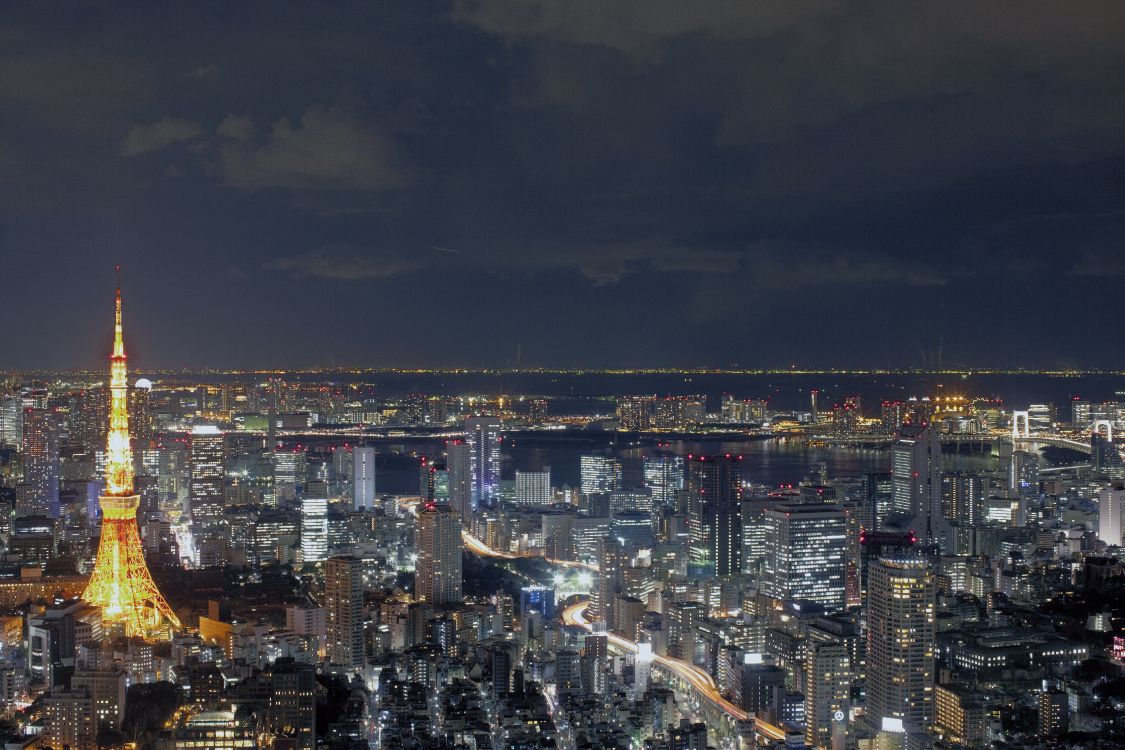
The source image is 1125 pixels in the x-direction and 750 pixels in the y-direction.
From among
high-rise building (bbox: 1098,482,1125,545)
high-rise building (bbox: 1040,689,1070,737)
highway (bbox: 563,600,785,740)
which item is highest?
high-rise building (bbox: 1098,482,1125,545)

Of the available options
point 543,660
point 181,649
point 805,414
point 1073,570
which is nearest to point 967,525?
point 1073,570

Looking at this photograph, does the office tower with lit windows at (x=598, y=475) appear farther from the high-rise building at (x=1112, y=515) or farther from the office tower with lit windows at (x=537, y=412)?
the high-rise building at (x=1112, y=515)

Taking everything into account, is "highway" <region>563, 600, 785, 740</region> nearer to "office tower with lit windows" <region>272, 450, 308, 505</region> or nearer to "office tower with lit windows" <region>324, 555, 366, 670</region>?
"office tower with lit windows" <region>324, 555, 366, 670</region>

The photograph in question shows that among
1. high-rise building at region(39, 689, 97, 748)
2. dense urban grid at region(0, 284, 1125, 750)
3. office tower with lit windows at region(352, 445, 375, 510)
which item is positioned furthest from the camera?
office tower with lit windows at region(352, 445, 375, 510)

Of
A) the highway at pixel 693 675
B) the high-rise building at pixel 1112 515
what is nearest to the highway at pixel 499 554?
the highway at pixel 693 675

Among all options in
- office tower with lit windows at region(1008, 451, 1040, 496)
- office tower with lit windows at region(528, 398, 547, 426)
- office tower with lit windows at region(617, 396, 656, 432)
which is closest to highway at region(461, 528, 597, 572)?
office tower with lit windows at region(1008, 451, 1040, 496)
